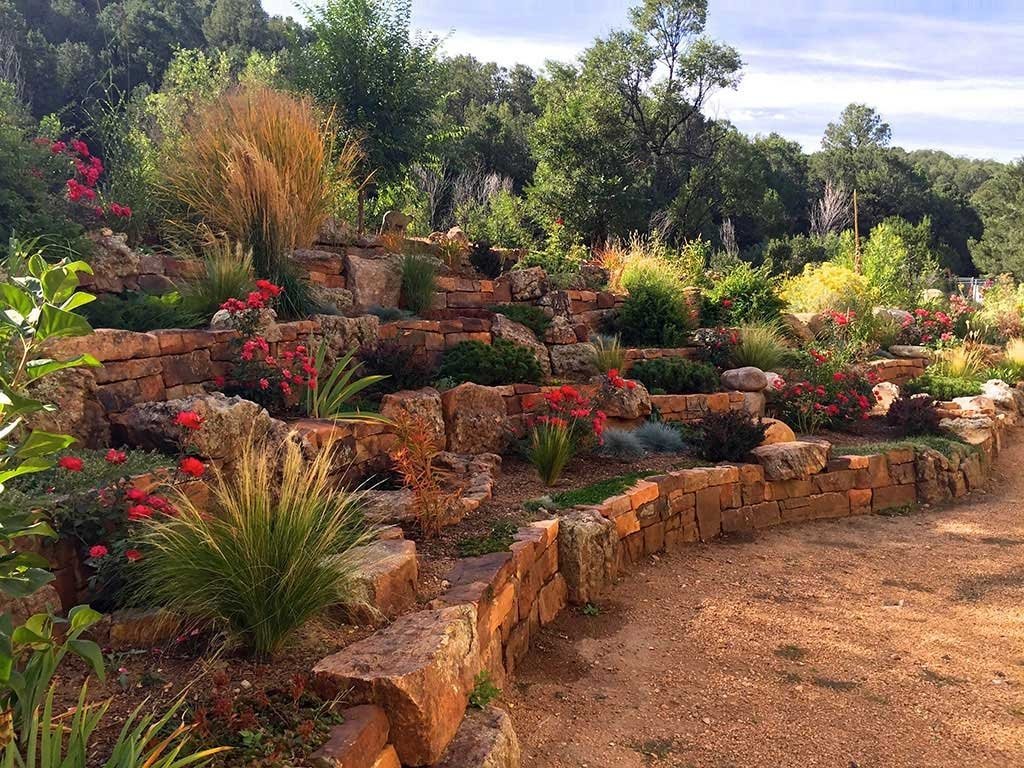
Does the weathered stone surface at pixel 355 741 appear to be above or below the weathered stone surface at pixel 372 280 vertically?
below

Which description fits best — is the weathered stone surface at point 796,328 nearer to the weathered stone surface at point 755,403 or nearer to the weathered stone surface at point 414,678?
the weathered stone surface at point 755,403

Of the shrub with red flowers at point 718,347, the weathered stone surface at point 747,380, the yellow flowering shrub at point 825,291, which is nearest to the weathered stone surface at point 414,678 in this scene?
the weathered stone surface at point 747,380

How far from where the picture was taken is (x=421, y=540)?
3.84 meters

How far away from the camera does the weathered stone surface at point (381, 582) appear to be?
2.86 meters

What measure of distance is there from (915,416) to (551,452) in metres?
4.27

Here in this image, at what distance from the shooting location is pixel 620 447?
19.6 ft

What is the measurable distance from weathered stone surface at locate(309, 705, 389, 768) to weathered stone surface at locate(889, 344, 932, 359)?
31.1 feet

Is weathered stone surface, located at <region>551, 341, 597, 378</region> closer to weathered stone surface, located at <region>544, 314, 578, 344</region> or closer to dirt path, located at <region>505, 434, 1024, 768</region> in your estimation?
weathered stone surface, located at <region>544, 314, 578, 344</region>

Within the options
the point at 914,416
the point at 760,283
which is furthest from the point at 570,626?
the point at 760,283

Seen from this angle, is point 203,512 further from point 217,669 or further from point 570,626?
point 570,626

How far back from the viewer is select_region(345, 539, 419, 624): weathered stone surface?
9.37 ft

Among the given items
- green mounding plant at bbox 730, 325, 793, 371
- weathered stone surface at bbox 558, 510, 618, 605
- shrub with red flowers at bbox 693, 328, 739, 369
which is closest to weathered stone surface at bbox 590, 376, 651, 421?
shrub with red flowers at bbox 693, 328, 739, 369

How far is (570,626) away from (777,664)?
1051 mm

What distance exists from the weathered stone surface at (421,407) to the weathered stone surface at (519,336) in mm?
1618
